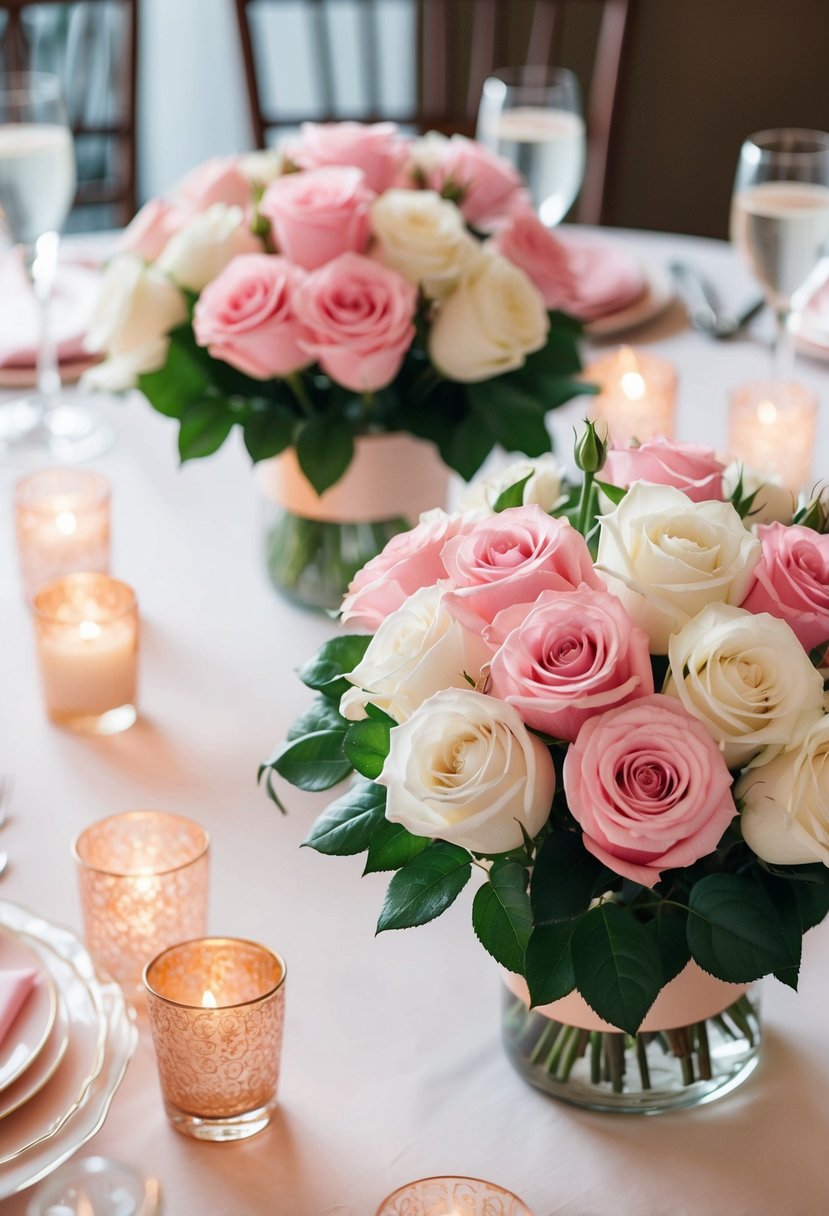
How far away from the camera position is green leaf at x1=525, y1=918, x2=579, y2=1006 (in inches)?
23.4

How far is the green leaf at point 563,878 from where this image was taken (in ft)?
1.90

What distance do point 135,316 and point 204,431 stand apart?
0.10 meters

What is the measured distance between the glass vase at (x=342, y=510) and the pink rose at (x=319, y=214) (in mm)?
143

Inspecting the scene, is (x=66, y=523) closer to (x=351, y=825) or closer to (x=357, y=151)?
(x=357, y=151)

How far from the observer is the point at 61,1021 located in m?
0.70

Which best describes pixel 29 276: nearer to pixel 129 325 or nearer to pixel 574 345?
pixel 129 325

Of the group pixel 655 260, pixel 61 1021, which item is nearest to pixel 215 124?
pixel 655 260

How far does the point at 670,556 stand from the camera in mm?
574

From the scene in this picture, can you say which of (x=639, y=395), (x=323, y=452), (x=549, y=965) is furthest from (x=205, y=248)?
(x=549, y=965)

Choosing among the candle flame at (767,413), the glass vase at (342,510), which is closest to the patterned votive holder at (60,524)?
the glass vase at (342,510)

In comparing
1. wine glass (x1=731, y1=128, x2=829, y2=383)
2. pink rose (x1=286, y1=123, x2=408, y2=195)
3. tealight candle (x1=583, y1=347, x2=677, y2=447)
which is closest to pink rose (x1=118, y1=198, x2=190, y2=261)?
pink rose (x1=286, y1=123, x2=408, y2=195)

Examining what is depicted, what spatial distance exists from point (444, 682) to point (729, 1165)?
274 mm

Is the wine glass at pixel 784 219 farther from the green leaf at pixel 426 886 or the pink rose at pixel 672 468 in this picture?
the green leaf at pixel 426 886

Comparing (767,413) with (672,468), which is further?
(767,413)
